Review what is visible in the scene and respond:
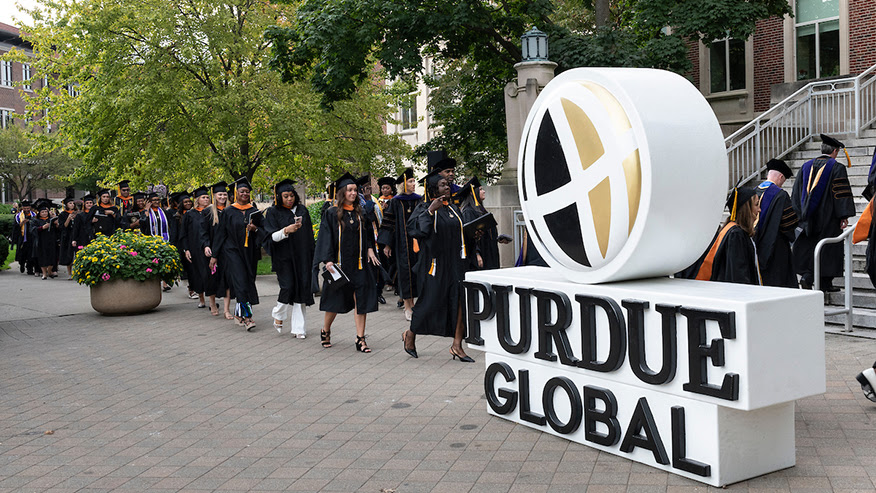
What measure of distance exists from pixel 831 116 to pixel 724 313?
14.7 meters

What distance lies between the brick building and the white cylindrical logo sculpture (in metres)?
16.2

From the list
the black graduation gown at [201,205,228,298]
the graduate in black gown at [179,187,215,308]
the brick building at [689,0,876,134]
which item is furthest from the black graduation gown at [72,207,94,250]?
the brick building at [689,0,876,134]

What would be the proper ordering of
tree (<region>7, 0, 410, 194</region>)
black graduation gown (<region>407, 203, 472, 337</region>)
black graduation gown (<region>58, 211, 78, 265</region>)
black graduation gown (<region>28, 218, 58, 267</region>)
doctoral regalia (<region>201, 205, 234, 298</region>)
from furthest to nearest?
tree (<region>7, 0, 410, 194</region>) → black graduation gown (<region>28, 218, 58, 267</region>) → black graduation gown (<region>58, 211, 78, 265</region>) → doctoral regalia (<region>201, 205, 234, 298</region>) → black graduation gown (<region>407, 203, 472, 337</region>)

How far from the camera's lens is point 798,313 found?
4.55m

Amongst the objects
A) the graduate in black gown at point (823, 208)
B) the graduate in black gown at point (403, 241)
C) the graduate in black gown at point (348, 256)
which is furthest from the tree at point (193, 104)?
the graduate in black gown at point (823, 208)

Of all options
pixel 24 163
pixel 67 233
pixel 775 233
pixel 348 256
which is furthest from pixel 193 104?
pixel 24 163

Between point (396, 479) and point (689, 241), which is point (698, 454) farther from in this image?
point (396, 479)

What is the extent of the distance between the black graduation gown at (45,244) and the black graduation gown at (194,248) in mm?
8546

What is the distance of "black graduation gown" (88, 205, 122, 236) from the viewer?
19.1 meters

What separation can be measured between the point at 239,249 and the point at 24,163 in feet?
148

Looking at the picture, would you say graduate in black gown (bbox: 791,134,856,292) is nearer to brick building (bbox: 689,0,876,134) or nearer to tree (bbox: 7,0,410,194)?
brick building (bbox: 689,0,876,134)

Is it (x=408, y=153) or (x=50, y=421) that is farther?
(x=408, y=153)

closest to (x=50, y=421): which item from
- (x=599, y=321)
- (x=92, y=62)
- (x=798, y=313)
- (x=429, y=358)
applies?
(x=429, y=358)

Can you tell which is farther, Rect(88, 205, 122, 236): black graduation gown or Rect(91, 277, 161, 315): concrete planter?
Rect(88, 205, 122, 236): black graduation gown
